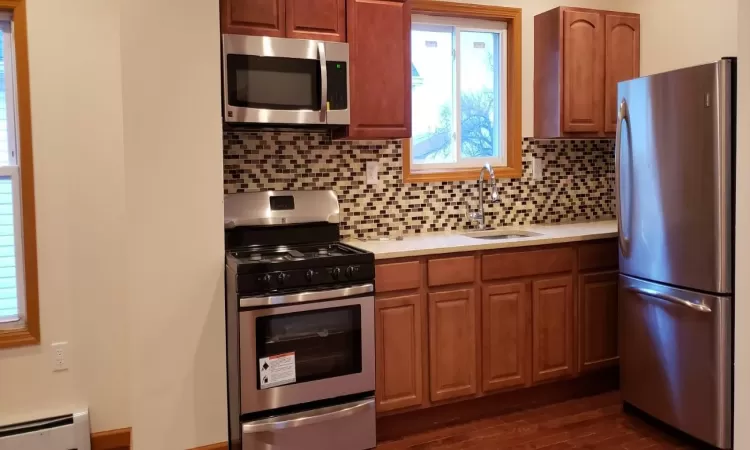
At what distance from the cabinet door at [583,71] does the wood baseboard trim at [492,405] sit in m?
1.54

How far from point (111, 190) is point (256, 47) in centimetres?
98

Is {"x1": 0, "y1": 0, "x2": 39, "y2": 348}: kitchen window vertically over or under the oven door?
over

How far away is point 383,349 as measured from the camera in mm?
3086

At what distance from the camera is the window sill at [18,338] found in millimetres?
2865

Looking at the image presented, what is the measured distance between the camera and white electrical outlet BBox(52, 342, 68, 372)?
2971 millimetres

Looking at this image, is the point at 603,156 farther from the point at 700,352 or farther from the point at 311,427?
the point at 311,427

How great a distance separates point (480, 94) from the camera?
4066mm

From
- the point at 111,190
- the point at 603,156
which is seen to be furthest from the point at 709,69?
the point at 111,190

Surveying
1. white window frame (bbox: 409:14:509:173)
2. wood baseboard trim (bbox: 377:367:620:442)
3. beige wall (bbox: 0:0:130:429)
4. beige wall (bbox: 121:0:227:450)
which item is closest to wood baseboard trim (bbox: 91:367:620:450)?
wood baseboard trim (bbox: 377:367:620:442)

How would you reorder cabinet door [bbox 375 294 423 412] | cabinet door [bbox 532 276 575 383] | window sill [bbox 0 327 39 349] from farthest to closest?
cabinet door [bbox 532 276 575 383], cabinet door [bbox 375 294 423 412], window sill [bbox 0 327 39 349]

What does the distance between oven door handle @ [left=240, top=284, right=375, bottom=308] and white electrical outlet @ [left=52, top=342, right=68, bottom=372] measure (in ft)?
3.31

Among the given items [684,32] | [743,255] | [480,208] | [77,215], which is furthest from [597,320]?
[77,215]

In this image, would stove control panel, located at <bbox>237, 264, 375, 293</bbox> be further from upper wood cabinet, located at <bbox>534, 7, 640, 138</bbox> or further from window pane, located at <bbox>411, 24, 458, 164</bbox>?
upper wood cabinet, located at <bbox>534, 7, 640, 138</bbox>

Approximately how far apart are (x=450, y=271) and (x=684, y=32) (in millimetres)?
2213
